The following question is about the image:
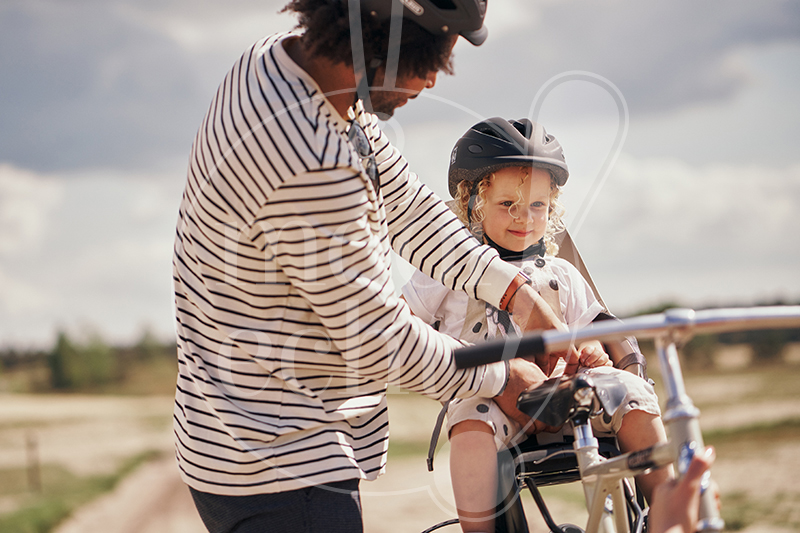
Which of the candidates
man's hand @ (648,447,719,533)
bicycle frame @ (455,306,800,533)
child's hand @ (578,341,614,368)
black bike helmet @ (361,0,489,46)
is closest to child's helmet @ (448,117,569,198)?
child's hand @ (578,341,614,368)

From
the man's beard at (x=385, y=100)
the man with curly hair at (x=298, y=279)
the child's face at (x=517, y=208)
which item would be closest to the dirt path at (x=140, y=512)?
the child's face at (x=517, y=208)

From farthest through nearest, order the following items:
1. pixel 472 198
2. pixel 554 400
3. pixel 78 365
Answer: pixel 78 365 → pixel 472 198 → pixel 554 400

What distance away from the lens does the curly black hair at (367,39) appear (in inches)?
66.7

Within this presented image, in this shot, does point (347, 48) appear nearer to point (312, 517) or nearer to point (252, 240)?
point (252, 240)

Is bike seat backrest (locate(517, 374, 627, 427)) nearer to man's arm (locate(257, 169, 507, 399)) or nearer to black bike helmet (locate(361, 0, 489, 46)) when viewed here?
man's arm (locate(257, 169, 507, 399))

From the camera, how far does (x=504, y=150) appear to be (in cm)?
299

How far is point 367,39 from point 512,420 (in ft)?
4.48

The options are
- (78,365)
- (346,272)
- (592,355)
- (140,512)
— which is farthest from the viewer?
(78,365)

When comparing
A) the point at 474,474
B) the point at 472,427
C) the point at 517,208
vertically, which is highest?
the point at 517,208

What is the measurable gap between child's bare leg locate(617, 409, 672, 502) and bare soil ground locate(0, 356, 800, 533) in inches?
25.2

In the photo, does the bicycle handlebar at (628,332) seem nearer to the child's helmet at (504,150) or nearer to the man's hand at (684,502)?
the man's hand at (684,502)

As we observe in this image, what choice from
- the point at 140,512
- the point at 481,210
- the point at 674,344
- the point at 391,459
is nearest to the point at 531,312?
the point at 674,344

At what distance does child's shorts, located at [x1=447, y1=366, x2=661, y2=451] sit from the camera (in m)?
2.28

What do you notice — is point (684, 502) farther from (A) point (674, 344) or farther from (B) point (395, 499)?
(B) point (395, 499)
